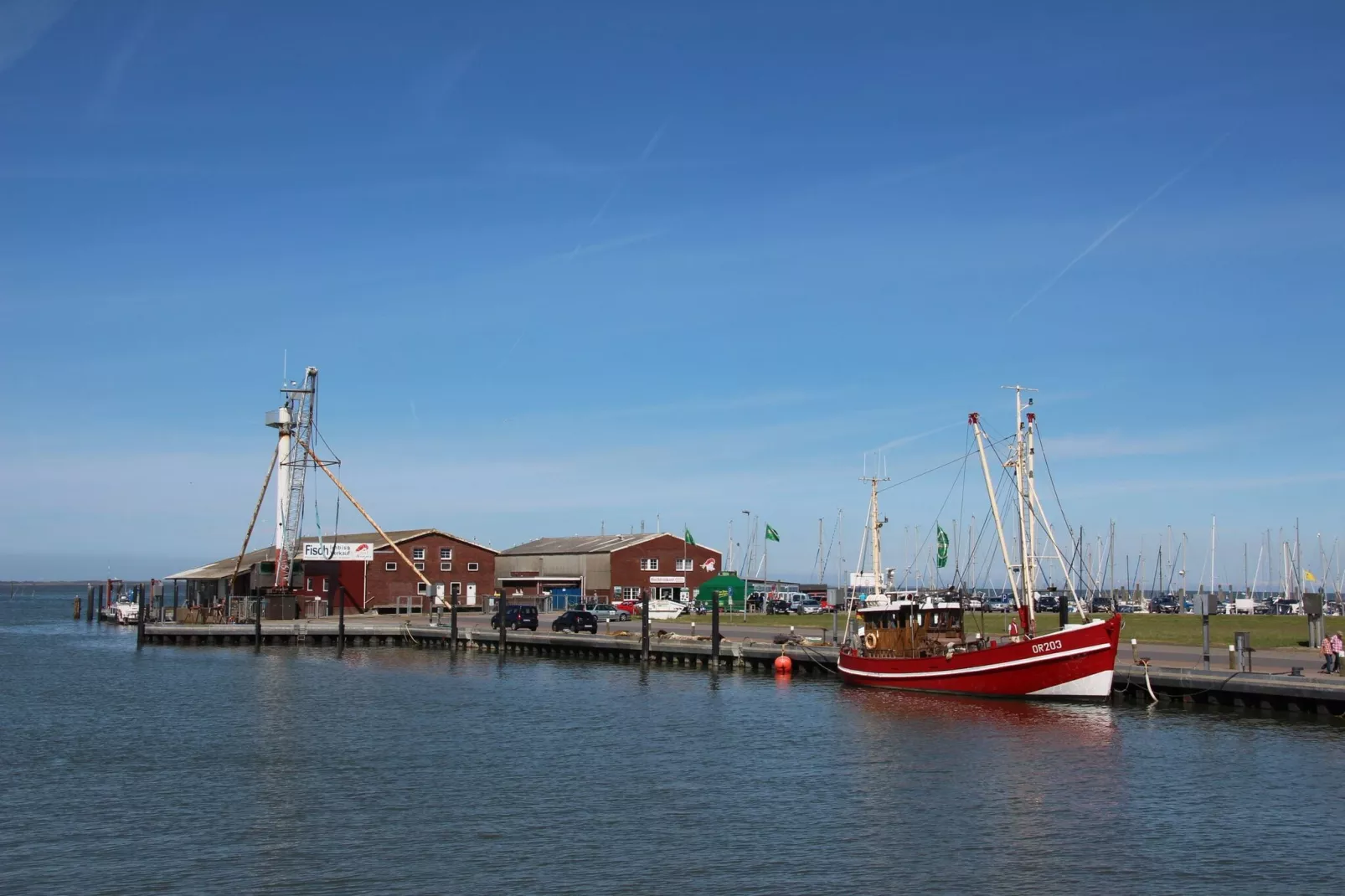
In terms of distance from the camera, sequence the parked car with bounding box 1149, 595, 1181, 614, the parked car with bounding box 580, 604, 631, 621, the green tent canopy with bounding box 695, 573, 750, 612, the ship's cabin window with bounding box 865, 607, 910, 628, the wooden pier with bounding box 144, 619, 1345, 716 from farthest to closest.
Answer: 1. the parked car with bounding box 1149, 595, 1181, 614
2. the green tent canopy with bounding box 695, 573, 750, 612
3. the parked car with bounding box 580, 604, 631, 621
4. the ship's cabin window with bounding box 865, 607, 910, 628
5. the wooden pier with bounding box 144, 619, 1345, 716

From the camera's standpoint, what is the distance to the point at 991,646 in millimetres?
52219

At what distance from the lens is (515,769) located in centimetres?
3762

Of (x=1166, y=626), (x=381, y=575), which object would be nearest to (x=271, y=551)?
(x=381, y=575)

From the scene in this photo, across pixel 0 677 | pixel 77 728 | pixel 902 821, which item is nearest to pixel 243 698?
pixel 77 728

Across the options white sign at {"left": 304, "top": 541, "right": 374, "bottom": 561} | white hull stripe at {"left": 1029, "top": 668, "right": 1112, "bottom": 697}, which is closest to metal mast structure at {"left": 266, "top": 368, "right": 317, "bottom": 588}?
white sign at {"left": 304, "top": 541, "right": 374, "bottom": 561}

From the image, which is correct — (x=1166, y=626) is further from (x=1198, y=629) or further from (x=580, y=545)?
(x=580, y=545)

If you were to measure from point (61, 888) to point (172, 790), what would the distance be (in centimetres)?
974

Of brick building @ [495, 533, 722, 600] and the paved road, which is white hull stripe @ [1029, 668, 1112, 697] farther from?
brick building @ [495, 533, 722, 600]

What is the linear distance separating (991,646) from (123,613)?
3970 inches

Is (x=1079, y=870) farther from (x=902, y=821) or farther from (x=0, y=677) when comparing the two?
(x=0, y=677)

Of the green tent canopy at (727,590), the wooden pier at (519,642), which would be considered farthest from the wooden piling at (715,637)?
the green tent canopy at (727,590)

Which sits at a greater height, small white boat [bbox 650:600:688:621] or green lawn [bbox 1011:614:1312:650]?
green lawn [bbox 1011:614:1312:650]

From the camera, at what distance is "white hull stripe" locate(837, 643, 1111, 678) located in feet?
160

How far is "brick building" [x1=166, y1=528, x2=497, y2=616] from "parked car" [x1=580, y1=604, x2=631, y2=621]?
12.3 m
